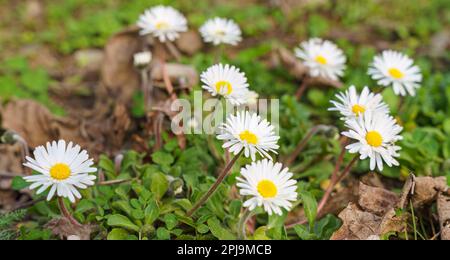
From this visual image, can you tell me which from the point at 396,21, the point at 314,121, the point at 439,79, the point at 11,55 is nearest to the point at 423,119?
the point at 439,79

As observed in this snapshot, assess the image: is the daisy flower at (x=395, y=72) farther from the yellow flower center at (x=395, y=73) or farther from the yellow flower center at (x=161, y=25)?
the yellow flower center at (x=161, y=25)

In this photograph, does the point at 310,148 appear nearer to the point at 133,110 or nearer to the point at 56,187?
the point at 133,110

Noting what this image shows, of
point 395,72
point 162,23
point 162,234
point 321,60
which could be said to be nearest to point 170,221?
point 162,234

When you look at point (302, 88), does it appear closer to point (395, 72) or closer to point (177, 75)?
point (395, 72)

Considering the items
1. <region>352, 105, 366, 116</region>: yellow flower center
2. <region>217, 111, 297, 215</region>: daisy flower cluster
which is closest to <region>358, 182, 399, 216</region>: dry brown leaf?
<region>352, 105, 366, 116</region>: yellow flower center
